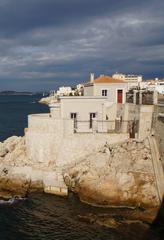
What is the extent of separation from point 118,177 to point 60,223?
576 centimetres

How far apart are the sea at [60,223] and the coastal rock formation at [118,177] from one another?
1.11m

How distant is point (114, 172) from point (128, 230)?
551 centimetres

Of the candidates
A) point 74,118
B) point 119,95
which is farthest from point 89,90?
point 74,118

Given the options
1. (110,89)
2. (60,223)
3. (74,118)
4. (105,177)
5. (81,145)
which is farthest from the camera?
(110,89)

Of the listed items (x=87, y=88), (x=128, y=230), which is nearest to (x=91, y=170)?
(x=128, y=230)

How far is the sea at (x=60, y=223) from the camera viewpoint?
19.8 m

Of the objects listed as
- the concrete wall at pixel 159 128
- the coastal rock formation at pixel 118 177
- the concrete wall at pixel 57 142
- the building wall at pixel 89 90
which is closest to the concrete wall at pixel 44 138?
the concrete wall at pixel 57 142

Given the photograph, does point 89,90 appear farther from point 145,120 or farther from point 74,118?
point 145,120

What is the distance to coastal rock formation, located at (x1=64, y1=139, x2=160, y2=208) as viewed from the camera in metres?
23.6

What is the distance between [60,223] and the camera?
2161cm

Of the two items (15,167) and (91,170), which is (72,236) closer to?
(91,170)

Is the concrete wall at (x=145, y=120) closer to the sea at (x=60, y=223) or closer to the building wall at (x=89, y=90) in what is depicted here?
the sea at (x=60, y=223)

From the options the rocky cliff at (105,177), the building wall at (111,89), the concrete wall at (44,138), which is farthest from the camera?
the building wall at (111,89)

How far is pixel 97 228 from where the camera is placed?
2061 centimetres
